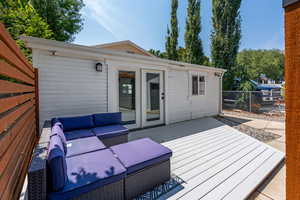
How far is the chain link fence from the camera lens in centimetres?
880

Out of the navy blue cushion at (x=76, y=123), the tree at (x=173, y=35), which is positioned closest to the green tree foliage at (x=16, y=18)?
the navy blue cushion at (x=76, y=123)

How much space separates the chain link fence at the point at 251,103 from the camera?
28.9 feet

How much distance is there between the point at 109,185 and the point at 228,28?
1415 centimetres

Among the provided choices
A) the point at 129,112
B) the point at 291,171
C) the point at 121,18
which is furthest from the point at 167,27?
the point at 291,171

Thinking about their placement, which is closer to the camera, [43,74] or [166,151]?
[166,151]

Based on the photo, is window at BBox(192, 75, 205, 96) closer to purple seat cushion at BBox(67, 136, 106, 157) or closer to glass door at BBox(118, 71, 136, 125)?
glass door at BBox(118, 71, 136, 125)

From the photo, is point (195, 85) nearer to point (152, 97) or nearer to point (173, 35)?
point (152, 97)

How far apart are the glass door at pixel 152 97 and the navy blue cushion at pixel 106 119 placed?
1450 mm

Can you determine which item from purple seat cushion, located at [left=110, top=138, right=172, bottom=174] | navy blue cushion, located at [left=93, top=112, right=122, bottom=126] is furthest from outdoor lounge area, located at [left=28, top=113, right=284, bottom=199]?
navy blue cushion, located at [left=93, top=112, right=122, bottom=126]

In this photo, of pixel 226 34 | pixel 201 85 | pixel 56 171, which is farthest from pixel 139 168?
pixel 226 34

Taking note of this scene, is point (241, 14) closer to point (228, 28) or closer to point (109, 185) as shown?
point (228, 28)

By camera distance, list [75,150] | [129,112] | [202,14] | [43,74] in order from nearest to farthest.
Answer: [75,150], [43,74], [129,112], [202,14]

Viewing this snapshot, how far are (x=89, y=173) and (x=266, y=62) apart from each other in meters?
33.7

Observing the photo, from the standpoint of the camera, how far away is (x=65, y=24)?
12.5m
